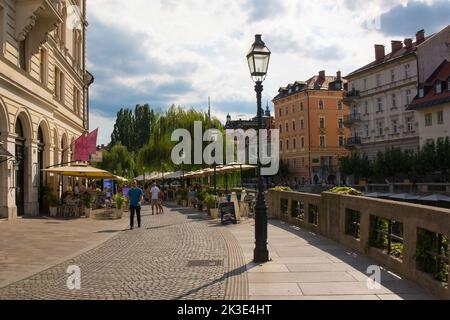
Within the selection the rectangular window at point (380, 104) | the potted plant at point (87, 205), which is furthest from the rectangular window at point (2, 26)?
the rectangular window at point (380, 104)

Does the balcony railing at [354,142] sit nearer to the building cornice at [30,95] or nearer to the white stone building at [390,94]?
the white stone building at [390,94]

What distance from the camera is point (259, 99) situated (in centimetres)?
1043

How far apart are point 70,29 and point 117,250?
2381 cm

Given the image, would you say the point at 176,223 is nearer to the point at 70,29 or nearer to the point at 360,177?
the point at 70,29

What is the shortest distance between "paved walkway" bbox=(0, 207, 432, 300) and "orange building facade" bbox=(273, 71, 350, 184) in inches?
2667

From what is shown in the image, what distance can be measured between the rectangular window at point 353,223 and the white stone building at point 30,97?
1126 cm

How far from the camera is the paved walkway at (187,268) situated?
274 inches

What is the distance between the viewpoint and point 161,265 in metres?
9.41

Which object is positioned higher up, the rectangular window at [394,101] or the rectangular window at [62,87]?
the rectangular window at [394,101]

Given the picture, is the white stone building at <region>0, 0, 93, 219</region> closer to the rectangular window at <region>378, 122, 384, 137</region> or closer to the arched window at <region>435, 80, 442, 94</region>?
the arched window at <region>435, 80, 442, 94</region>

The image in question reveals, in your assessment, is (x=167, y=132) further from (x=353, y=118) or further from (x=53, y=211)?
(x=353, y=118)

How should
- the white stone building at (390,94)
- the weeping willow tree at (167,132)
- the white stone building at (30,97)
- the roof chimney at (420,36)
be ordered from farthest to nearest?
the roof chimney at (420,36)
the white stone building at (390,94)
the weeping willow tree at (167,132)
the white stone building at (30,97)

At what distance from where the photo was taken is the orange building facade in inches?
3211

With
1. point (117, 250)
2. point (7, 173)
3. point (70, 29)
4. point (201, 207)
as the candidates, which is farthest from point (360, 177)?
point (117, 250)
